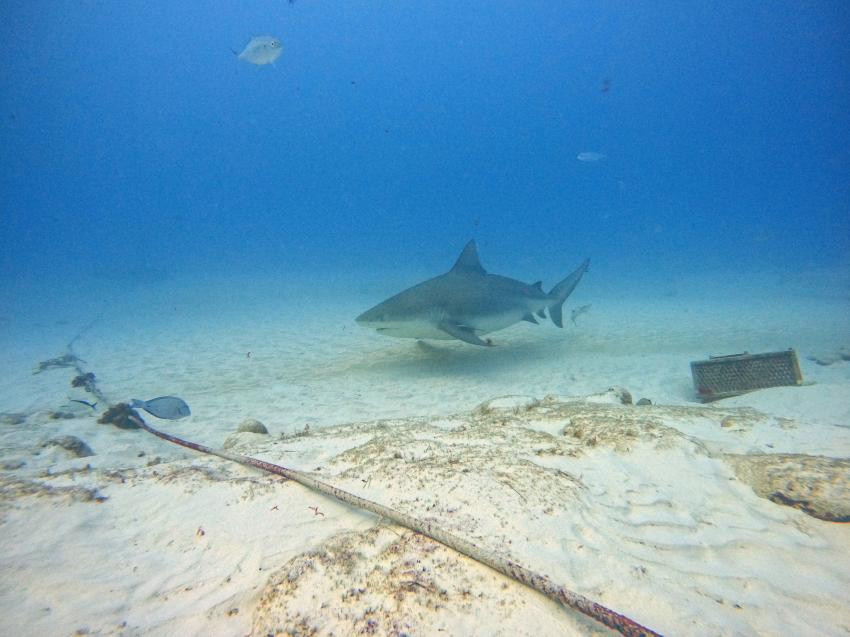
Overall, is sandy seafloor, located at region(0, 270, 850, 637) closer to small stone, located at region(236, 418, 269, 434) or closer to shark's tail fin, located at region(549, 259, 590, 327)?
small stone, located at region(236, 418, 269, 434)

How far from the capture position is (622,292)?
92.4 feet

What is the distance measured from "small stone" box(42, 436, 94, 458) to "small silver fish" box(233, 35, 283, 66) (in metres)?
11.8

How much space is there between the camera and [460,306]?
827 centimetres

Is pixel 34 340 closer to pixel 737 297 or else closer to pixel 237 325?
pixel 237 325

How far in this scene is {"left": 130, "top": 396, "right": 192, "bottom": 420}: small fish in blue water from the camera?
4.32m

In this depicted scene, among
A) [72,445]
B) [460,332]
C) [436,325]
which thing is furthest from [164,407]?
[460,332]

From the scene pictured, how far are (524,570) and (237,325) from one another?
1734 cm

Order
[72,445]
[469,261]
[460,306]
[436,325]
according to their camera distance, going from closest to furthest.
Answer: [72,445] → [436,325] → [460,306] → [469,261]

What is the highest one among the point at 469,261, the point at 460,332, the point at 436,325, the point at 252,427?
the point at 469,261

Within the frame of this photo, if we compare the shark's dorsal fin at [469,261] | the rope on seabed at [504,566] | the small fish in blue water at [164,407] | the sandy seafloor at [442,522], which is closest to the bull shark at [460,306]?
the shark's dorsal fin at [469,261]

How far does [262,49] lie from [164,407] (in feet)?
38.5

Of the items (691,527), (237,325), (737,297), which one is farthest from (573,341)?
(737,297)

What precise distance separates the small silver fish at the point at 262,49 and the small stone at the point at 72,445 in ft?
38.6

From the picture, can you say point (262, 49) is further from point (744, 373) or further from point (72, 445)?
point (744, 373)
